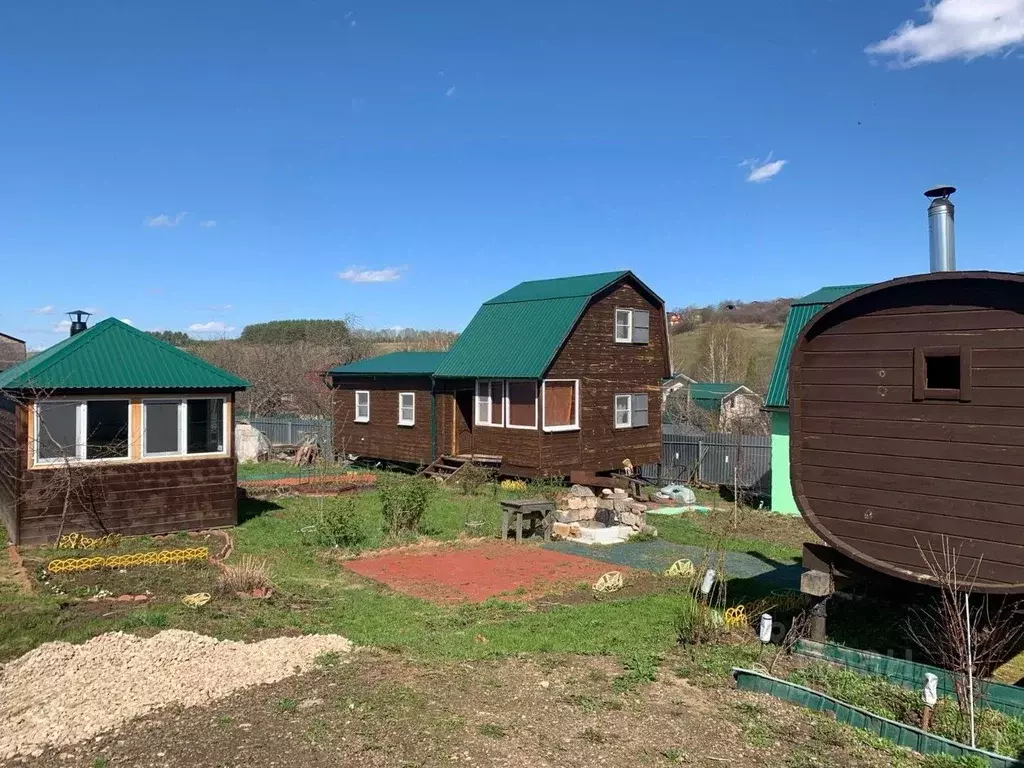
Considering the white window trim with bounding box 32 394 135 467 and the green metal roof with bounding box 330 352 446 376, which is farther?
the green metal roof with bounding box 330 352 446 376

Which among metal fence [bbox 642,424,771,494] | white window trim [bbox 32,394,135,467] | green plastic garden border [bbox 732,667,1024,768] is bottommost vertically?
green plastic garden border [bbox 732,667,1024,768]

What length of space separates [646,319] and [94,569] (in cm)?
1794

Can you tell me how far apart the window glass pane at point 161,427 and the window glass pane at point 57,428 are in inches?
48.2

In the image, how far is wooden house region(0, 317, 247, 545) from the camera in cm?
1392

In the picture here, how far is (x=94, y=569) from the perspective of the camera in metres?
12.2

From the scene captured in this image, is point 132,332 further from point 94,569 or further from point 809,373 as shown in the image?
point 809,373

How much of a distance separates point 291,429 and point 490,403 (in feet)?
43.0

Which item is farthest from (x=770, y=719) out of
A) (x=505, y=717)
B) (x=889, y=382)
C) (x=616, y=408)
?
(x=616, y=408)

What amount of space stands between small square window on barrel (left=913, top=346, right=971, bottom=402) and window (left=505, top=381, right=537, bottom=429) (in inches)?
602

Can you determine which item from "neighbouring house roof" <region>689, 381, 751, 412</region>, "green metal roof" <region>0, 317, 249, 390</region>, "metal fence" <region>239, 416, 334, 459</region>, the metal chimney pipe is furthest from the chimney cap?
"neighbouring house roof" <region>689, 381, 751, 412</region>

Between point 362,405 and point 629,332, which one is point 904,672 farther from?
point 362,405

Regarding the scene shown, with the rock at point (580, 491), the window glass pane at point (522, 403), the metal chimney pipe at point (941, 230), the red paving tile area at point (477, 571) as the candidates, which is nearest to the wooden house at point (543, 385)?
the window glass pane at point (522, 403)

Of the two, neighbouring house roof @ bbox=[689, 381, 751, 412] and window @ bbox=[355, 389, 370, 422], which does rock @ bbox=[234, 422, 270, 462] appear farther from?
neighbouring house roof @ bbox=[689, 381, 751, 412]

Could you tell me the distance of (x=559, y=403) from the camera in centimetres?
2322
